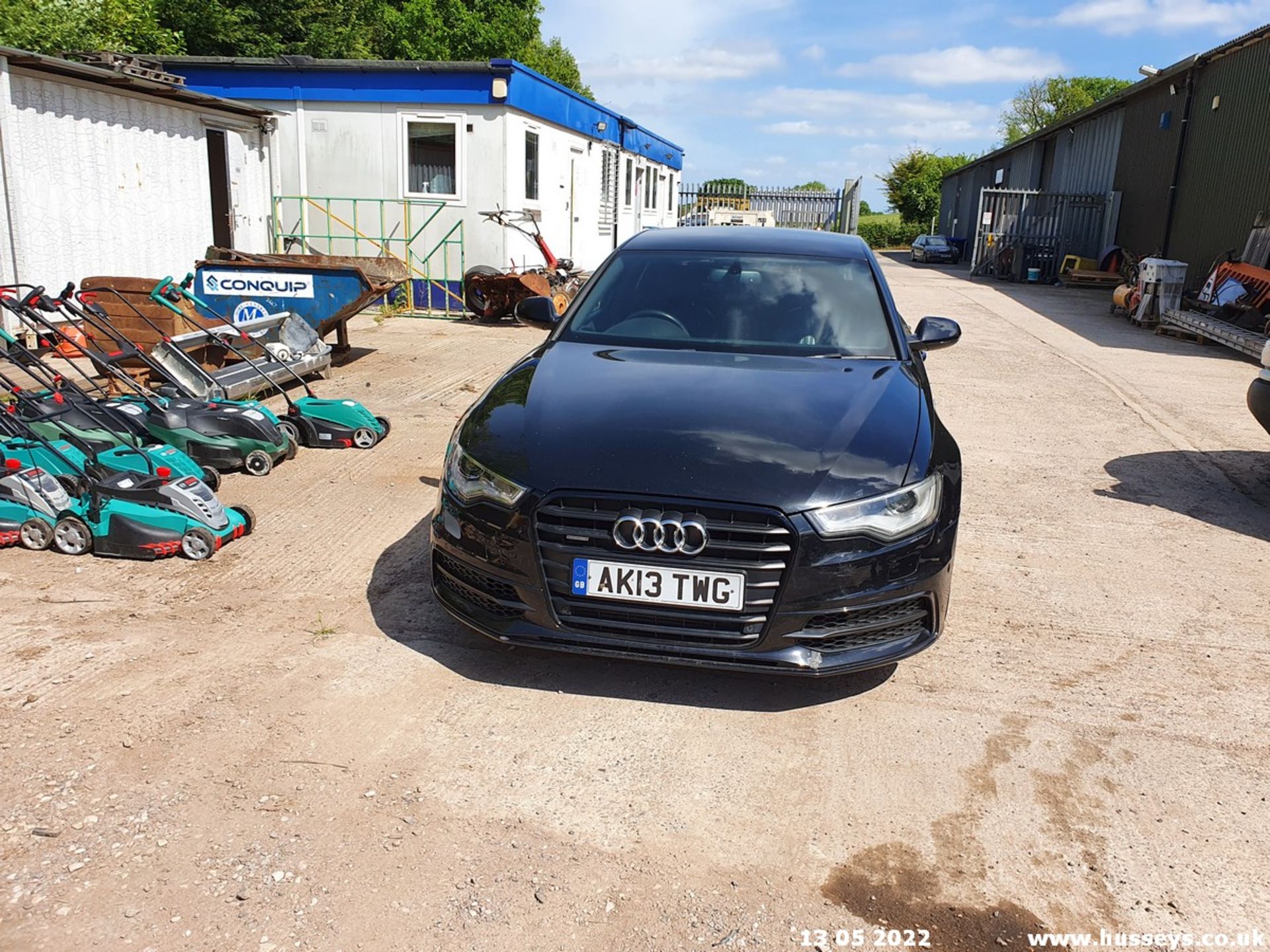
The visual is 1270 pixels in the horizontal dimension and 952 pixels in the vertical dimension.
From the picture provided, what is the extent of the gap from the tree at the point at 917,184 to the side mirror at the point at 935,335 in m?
58.7

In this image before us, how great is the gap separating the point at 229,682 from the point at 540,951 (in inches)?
69.8

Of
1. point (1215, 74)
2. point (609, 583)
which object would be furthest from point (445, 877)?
point (1215, 74)

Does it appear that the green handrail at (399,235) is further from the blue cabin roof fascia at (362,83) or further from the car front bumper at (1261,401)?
the car front bumper at (1261,401)

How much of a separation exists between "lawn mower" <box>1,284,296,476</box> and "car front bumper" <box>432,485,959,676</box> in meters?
3.19

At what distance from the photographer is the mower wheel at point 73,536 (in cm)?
468

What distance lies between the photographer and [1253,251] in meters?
16.1

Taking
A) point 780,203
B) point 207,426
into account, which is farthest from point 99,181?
point 780,203

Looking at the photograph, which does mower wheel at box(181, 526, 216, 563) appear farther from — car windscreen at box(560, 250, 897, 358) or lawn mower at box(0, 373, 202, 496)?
car windscreen at box(560, 250, 897, 358)

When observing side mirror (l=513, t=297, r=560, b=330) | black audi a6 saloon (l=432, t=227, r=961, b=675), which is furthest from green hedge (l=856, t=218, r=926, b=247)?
black audi a6 saloon (l=432, t=227, r=961, b=675)

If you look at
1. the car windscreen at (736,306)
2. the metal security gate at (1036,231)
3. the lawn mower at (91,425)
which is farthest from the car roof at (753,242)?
the metal security gate at (1036,231)

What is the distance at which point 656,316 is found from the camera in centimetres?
470

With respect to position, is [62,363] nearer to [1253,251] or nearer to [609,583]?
[609,583]

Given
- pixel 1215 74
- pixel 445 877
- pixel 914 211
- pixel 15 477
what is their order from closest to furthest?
pixel 445 877 < pixel 15 477 < pixel 1215 74 < pixel 914 211

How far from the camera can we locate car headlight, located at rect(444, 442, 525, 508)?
11.0 feet
